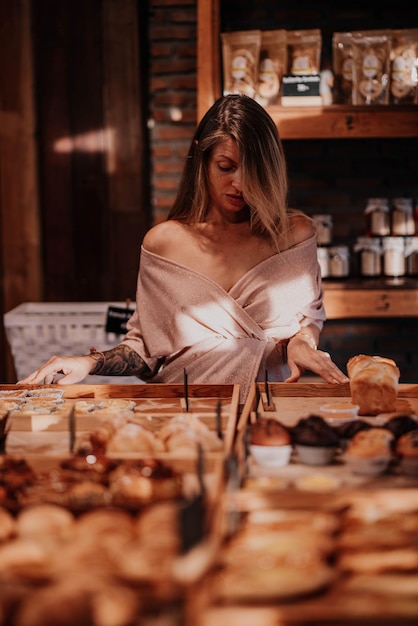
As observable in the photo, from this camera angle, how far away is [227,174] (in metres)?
2.65

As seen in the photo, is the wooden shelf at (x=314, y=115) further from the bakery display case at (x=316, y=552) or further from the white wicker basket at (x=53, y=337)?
the bakery display case at (x=316, y=552)

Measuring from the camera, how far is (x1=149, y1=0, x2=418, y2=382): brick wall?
4.43 metres

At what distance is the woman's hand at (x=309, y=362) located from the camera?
2.33m

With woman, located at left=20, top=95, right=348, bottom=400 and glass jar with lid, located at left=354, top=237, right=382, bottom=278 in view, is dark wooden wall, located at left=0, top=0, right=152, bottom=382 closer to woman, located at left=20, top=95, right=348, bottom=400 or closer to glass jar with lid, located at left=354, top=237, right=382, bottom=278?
glass jar with lid, located at left=354, top=237, right=382, bottom=278

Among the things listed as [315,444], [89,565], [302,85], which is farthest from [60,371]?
[302,85]

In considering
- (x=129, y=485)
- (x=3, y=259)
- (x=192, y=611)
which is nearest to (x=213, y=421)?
(x=129, y=485)

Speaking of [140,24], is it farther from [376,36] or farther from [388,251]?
[388,251]

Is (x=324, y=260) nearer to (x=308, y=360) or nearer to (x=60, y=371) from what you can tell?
(x=308, y=360)

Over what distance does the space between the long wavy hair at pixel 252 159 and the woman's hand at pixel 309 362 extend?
1.27ft

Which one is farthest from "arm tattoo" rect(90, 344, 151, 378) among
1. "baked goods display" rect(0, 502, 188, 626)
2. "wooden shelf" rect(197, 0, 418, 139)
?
"wooden shelf" rect(197, 0, 418, 139)

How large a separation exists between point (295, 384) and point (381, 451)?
2.33ft

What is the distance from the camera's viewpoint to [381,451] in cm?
159

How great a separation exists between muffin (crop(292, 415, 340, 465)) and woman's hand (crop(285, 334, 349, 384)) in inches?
25.3

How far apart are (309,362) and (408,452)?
33.0 inches
